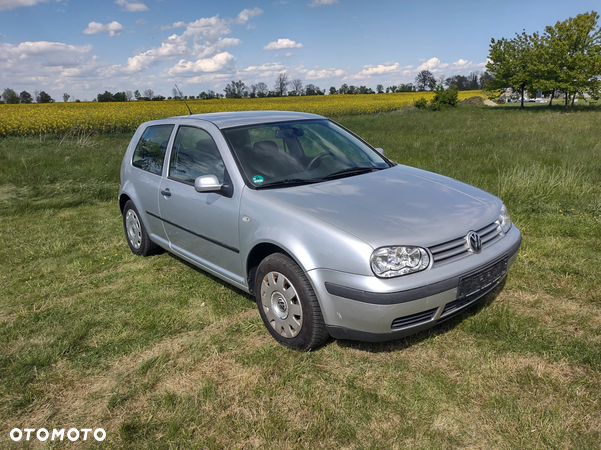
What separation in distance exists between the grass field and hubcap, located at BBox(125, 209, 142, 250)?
8.1 inches

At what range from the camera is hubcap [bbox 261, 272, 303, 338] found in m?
2.90

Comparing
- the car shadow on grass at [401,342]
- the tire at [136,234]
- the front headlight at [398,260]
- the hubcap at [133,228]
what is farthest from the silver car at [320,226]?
the hubcap at [133,228]

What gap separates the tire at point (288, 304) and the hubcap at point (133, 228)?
242 cm

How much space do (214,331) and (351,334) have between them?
124cm

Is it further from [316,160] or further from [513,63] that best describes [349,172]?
[513,63]

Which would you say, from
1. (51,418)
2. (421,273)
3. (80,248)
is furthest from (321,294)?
(80,248)

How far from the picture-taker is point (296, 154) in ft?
12.1

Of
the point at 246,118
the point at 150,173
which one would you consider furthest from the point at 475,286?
the point at 150,173

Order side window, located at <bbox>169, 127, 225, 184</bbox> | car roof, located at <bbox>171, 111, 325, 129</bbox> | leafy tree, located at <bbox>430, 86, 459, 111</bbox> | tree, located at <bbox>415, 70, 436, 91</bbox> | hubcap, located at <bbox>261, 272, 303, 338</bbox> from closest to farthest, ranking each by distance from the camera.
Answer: hubcap, located at <bbox>261, 272, 303, 338</bbox> < side window, located at <bbox>169, 127, 225, 184</bbox> < car roof, located at <bbox>171, 111, 325, 129</bbox> < leafy tree, located at <bbox>430, 86, 459, 111</bbox> < tree, located at <bbox>415, 70, 436, 91</bbox>

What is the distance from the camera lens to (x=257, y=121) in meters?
3.89

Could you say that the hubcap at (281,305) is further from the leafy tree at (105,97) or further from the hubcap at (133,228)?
the leafy tree at (105,97)

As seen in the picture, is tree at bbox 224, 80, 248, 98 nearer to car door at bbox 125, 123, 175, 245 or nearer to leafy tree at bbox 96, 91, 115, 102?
leafy tree at bbox 96, 91, 115, 102

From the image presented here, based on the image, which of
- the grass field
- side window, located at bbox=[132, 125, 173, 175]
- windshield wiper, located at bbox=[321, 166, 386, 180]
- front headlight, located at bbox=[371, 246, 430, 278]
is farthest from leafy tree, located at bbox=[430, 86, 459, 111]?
front headlight, located at bbox=[371, 246, 430, 278]

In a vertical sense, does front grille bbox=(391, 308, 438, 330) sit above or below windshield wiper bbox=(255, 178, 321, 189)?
below
